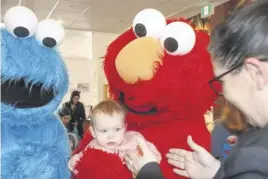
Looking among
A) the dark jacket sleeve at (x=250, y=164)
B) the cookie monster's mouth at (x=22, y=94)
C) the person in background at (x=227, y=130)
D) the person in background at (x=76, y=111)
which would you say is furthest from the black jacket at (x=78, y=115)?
the dark jacket sleeve at (x=250, y=164)

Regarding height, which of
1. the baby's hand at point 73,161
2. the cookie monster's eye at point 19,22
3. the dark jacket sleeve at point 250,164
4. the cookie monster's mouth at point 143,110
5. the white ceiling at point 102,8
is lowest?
the baby's hand at point 73,161

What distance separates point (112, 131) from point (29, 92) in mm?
303

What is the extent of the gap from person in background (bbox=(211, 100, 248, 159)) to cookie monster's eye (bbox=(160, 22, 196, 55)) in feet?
0.87

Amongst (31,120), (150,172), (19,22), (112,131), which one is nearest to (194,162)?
(150,172)

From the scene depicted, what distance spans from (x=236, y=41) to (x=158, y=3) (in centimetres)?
469

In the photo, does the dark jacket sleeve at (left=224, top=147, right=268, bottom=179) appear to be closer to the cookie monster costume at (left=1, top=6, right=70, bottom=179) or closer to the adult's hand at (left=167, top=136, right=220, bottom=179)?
the adult's hand at (left=167, top=136, right=220, bottom=179)

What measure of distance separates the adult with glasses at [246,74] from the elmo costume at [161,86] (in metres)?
0.17

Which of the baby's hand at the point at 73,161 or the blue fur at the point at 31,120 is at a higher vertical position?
the blue fur at the point at 31,120

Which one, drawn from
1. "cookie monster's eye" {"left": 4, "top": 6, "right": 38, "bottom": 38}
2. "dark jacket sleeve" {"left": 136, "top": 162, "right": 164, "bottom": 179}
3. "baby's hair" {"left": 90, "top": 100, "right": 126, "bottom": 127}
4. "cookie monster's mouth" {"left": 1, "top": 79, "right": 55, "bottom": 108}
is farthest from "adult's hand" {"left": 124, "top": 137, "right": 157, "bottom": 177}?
"cookie monster's eye" {"left": 4, "top": 6, "right": 38, "bottom": 38}

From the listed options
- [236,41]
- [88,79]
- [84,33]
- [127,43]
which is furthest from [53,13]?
[236,41]

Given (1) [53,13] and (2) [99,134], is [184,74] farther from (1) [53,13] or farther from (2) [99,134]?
(1) [53,13]

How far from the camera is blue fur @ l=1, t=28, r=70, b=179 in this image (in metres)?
0.95

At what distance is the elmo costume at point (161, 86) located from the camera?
991 millimetres

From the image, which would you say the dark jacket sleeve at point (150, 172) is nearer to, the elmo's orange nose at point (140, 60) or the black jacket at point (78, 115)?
the elmo's orange nose at point (140, 60)
